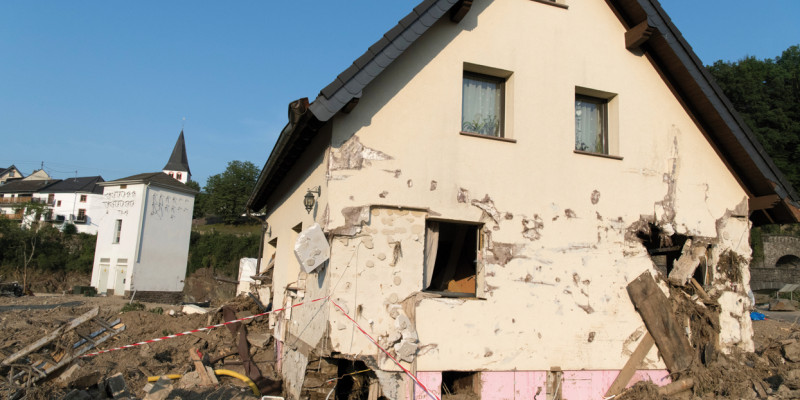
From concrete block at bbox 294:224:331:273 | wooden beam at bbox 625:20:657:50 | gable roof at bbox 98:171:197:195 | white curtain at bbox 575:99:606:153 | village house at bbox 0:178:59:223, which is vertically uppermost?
village house at bbox 0:178:59:223

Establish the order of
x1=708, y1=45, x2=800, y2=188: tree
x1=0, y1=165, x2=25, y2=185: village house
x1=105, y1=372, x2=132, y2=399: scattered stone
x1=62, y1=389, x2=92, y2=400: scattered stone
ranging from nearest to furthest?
1. x1=62, y1=389, x2=92, y2=400: scattered stone
2. x1=105, y1=372, x2=132, y2=399: scattered stone
3. x1=708, y1=45, x2=800, y2=188: tree
4. x1=0, y1=165, x2=25, y2=185: village house

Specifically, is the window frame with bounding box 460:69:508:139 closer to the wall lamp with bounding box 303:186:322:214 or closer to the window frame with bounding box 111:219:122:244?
the wall lamp with bounding box 303:186:322:214

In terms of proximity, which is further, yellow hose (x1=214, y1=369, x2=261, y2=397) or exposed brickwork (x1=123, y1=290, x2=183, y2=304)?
exposed brickwork (x1=123, y1=290, x2=183, y2=304)

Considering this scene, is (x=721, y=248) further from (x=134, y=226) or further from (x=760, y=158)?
(x=134, y=226)

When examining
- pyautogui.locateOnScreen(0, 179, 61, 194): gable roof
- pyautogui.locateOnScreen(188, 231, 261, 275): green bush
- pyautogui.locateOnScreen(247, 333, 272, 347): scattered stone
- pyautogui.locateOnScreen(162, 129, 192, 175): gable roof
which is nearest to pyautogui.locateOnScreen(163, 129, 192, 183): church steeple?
pyautogui.locateOnScreen(162, 129, 192, 175): gable roof

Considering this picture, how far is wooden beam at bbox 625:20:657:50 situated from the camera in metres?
8.16

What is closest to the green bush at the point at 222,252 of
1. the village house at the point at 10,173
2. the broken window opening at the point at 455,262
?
the broken window opening at the point at 455,262

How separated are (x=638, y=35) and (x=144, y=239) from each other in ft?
122

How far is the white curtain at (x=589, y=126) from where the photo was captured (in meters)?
8.54

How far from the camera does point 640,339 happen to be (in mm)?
7984

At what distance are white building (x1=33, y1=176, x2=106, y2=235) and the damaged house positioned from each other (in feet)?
214

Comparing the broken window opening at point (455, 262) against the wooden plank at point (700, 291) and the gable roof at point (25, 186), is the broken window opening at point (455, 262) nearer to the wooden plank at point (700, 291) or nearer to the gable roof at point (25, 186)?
the wooden plank at point (700, 291)

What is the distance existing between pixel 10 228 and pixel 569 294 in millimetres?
52950

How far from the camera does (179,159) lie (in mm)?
90500
